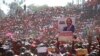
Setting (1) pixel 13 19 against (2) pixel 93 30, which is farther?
(1) pixel 13 19

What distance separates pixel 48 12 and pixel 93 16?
531 cm

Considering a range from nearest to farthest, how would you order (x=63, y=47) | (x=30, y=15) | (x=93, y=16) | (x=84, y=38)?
(x=63, y=47)
(x=84, y=38)
(x=93, y=16)
(x=30, y=15)

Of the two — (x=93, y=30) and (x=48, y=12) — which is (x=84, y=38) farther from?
(x=48, y=12)

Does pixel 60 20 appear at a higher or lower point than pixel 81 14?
higher

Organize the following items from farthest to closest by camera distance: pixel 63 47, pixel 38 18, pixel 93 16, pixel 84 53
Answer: pixel 38 18 → pixel 93 16 → pixel 63 47 → pixel 84 53

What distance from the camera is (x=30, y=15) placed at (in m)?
35.2

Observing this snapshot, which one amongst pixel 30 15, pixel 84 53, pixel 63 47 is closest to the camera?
pixel 84 53

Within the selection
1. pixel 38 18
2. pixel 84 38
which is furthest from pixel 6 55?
pixel 38 18

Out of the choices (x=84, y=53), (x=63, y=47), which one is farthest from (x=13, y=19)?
(x=84, y=53)

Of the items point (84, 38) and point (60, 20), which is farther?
point (84, 38)

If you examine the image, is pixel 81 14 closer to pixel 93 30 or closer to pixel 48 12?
pixel 48 12

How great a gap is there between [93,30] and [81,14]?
284 inches

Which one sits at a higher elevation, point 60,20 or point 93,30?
point 60,20

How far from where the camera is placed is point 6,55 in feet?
46.3
